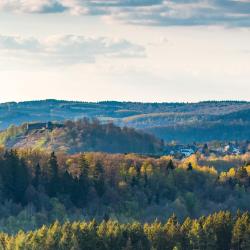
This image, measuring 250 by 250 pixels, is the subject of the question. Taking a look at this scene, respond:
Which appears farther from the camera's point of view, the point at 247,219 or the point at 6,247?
the point at 247,219

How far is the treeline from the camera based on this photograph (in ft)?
563

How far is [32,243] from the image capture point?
170875 millimetres

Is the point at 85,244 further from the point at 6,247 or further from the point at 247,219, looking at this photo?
the point at 247,219

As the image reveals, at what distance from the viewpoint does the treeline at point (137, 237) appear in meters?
172

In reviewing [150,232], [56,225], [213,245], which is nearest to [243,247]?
[213,245]

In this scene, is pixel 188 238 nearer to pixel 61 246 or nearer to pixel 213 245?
pixel 213 245

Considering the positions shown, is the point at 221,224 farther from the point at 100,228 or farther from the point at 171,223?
the point at 100,228

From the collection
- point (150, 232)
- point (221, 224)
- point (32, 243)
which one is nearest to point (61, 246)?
point (32, 243)

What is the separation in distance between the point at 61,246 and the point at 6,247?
907 centimetres

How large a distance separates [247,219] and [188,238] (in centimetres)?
1320

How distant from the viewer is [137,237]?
177 meters

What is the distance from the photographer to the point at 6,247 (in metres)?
173

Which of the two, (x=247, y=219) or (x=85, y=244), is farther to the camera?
(x=247, y=219)

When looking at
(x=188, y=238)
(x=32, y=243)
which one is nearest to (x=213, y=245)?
(x=188, y=238)
